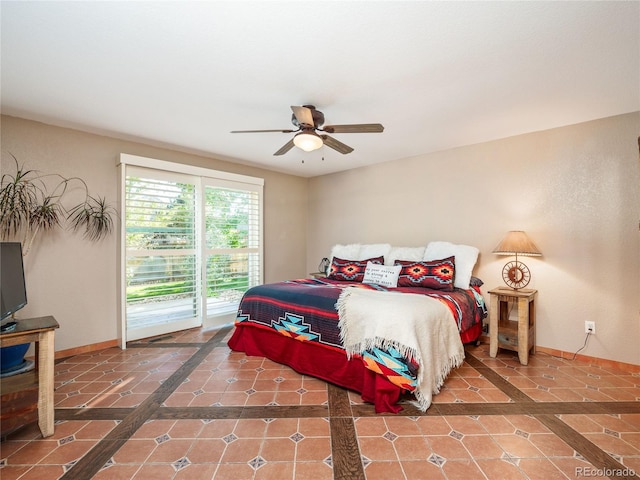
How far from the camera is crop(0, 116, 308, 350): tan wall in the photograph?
2943 mm

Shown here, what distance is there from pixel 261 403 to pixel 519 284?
2.98 meters

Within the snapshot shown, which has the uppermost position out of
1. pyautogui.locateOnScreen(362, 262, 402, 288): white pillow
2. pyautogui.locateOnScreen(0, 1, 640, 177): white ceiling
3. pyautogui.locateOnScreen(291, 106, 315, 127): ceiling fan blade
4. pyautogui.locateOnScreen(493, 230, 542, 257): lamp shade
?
pyautogui.locateOnScreen(0, 1, 640, 177): white ceiling

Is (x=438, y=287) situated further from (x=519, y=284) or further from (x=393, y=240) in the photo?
(x=393, y=240)

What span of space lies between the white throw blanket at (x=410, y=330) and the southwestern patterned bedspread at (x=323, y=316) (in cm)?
8

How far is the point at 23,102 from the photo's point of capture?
2605 mm

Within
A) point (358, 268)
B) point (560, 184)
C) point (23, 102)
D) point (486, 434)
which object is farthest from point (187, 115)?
point (560, 184)

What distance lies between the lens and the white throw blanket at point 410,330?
2.11 metres

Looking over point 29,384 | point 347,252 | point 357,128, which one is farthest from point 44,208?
point 347,252

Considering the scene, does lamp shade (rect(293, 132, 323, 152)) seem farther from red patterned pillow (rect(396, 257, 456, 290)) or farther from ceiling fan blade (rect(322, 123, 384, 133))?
red patterned pillow (rect(396, 257, 456, 290))

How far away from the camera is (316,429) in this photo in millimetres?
1925

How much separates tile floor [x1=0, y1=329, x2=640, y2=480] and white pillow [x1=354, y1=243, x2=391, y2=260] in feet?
5.57

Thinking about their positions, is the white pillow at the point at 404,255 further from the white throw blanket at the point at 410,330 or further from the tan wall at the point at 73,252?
the tan wall at the point at 73,252

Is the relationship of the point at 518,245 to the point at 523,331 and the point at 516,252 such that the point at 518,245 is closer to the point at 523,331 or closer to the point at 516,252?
the point at 516,252

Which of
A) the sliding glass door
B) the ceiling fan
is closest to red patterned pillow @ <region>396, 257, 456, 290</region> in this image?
the ceiling fan
